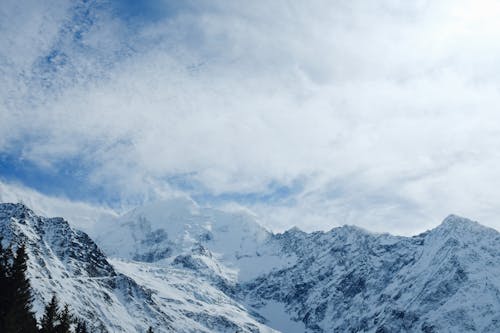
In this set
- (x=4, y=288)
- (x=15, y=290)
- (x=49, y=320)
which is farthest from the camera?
(x=49, y=320)

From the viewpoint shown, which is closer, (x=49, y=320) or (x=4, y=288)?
(x=4, y=288)

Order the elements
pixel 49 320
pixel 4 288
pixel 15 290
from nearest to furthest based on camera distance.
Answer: pixel 4 288 < pixel 15 290 < pixel 49 320

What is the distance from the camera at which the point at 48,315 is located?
35.2 metres

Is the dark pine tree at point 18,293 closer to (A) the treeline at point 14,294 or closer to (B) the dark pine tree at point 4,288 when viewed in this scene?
(A) the treeline at point 14,294

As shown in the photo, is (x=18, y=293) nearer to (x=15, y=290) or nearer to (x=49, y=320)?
(x=15, y=290)

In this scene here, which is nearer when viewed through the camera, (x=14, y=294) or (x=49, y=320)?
(x=14, y=294)

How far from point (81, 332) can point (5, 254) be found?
3054cm

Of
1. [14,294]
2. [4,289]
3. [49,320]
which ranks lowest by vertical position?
[49,320]

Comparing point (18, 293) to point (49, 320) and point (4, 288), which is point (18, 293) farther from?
point (49, 320)

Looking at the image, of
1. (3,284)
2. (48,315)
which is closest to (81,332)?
(48,315)

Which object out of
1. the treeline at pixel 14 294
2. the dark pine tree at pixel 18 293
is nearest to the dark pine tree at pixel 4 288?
the treeline at pixel 14 294

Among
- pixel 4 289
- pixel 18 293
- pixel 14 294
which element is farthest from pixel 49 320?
pixel 4 289

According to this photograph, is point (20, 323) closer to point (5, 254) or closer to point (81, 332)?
point (5, 254)

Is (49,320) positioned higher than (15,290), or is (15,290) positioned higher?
(15,290)
